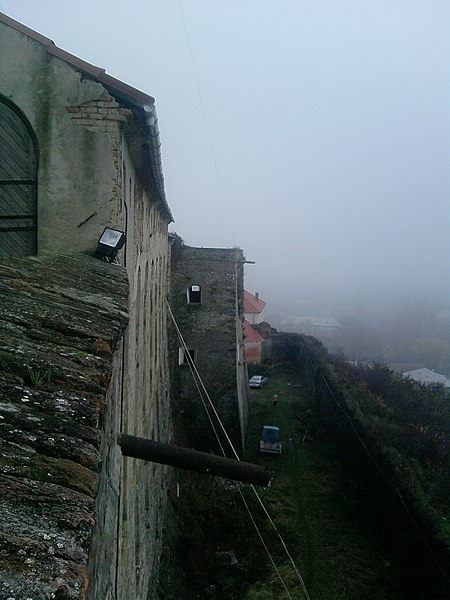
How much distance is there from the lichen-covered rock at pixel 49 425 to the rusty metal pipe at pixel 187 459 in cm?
84

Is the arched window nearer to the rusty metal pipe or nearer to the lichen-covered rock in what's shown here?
the lichen-covered rock

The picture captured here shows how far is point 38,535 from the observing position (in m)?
1.34

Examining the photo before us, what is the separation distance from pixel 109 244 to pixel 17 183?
1.68 meters

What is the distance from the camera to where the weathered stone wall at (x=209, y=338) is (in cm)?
1656

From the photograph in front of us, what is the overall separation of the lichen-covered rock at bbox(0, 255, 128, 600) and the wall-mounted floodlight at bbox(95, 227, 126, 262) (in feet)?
5.41

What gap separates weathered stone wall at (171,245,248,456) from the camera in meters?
16.6

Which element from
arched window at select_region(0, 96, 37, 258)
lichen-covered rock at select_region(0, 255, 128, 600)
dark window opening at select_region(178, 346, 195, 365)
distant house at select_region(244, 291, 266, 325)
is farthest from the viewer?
distant house at select_region(244, 291, 266, 325)

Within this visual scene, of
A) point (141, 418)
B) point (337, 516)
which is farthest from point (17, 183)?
point (337, 516)

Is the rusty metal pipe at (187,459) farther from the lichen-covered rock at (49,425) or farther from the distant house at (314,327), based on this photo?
the distant house at (314,327)

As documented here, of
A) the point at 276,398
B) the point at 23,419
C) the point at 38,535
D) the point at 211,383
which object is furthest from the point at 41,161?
the point at 276,398

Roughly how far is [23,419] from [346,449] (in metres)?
16.4

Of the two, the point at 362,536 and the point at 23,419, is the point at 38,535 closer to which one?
the point at 23,419

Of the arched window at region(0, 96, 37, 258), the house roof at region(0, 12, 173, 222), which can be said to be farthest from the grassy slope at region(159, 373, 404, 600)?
the house roof at region(0, 12, 173, 222)

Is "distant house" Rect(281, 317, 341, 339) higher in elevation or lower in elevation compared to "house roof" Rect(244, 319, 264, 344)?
lower
